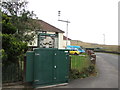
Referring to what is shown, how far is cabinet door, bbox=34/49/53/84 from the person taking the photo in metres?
5.41

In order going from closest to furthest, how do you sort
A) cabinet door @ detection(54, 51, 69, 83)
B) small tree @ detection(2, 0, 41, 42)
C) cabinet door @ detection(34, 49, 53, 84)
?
cabinet door @ detection(34, 49, 53, 84) < cabinet door @ detection(54, 51, 69, 83) < small tree @ detection(2, 0, 41, 42)

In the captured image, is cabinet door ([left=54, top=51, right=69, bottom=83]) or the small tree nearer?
cabinet door ([left=54, top=51, right=69, bottom=83])

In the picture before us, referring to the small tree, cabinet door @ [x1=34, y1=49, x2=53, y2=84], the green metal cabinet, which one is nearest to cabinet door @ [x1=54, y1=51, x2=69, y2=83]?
the green metal cabinet

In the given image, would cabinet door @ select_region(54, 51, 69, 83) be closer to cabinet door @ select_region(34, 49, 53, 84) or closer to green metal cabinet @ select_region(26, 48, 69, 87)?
green metal cabinet @ select_region(26, 48, 69, 87)

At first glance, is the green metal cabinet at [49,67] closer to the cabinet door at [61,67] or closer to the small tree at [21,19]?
the cabinet door at [61,67]

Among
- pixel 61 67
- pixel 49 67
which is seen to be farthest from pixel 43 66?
pixel 61 67

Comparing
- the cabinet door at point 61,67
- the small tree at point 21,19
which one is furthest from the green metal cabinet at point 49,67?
the small tree at point 21,19

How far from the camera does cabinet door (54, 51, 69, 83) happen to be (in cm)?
584

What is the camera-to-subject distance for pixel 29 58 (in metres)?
5.39

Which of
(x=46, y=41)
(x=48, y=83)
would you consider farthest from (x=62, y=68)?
(x=46, y=41)

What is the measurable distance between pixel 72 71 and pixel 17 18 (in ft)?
18.7

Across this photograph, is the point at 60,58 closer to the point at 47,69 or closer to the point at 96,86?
the point at 47,69

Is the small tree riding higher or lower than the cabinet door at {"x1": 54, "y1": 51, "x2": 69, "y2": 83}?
higher

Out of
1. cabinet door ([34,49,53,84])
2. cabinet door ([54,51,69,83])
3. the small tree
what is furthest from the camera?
the small tree
